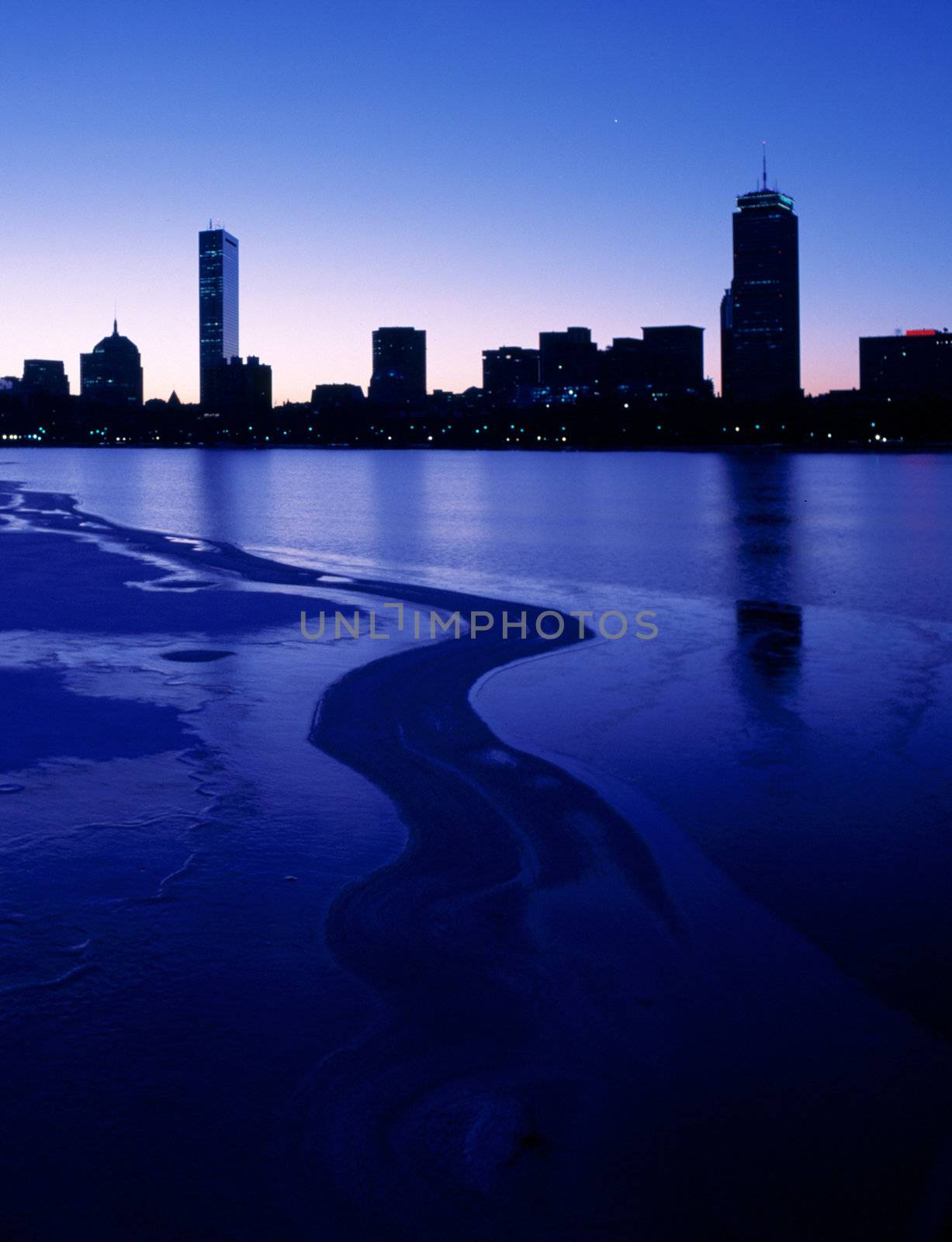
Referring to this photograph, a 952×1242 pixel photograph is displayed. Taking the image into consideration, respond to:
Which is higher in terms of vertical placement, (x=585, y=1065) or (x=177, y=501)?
(x=177, y=501)

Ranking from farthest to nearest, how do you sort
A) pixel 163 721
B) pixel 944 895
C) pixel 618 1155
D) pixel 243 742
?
1. pixel 163 721
2. pixel 243 742
3. pixel 944 895
4. pixel 618 1155

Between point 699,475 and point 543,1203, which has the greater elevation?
point 699,475

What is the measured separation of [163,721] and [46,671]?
259 centimetres

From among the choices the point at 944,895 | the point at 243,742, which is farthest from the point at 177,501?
Answer: the point at 944,895

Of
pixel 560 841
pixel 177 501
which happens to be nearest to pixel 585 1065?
pixel 560 841

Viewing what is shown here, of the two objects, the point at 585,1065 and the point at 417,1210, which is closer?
the point at 417,1210

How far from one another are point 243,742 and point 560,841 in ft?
9.55

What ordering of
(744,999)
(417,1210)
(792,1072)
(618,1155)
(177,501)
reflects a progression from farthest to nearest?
(177,501), (744,999), (792,1072), (618,1155), (417,1210)

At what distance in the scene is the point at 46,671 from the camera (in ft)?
35.9

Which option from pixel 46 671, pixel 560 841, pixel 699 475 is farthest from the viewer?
pixel 699 475

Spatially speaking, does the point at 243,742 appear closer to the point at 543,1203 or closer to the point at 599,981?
the point at 599,981

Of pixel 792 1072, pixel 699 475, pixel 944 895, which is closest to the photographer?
pixel 792 1072

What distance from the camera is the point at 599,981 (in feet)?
15.8

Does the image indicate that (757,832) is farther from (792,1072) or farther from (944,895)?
(792,1072)
